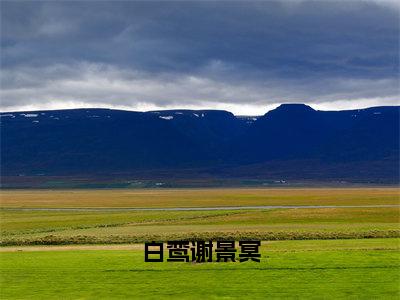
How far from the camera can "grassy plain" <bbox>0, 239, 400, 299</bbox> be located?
27.1 metres

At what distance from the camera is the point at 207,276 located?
30859 millimetres

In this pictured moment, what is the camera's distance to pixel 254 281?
29.7 meters

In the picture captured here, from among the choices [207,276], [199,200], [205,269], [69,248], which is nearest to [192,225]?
[69,248]

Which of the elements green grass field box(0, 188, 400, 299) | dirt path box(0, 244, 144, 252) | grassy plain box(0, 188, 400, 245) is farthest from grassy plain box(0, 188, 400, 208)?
dirt path box(0, 244, 144, 252)

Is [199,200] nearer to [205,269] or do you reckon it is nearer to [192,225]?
[192,225]

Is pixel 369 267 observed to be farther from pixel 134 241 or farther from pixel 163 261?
pixel 134 241

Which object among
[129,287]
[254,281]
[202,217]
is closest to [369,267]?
[254,281]

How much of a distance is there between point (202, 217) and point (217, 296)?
Result: 179ft

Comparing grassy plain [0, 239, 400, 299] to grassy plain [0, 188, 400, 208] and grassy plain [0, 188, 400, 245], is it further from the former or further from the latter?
grassy plain [0, 188, 400, 208]

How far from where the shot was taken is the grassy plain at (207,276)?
27094 millimetres

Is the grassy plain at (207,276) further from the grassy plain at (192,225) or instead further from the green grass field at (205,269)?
the grassy plain at (192,225)

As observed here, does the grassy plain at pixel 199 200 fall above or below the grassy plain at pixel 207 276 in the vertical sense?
below

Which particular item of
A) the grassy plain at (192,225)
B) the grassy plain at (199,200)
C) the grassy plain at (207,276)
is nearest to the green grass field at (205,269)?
the grassy plain at (207,276)

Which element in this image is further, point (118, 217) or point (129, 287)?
point (118, 217)
